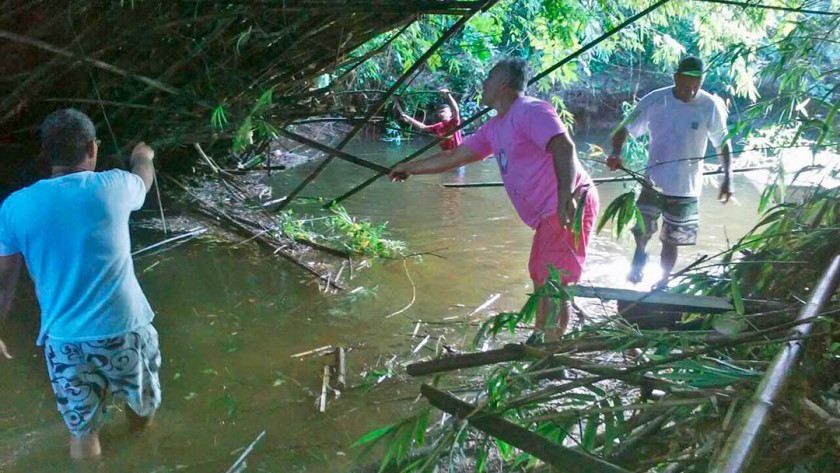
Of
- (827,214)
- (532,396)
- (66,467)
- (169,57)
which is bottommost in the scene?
(66,467)

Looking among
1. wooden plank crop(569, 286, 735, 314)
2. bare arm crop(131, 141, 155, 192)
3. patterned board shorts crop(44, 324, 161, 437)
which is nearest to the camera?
wooden plank crop(569, 286, 735, 314)

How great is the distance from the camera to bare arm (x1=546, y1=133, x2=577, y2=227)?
2830mm

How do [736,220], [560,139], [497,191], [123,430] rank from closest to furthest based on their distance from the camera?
[123,430] → [560,139] → [736,220] → [497,191]

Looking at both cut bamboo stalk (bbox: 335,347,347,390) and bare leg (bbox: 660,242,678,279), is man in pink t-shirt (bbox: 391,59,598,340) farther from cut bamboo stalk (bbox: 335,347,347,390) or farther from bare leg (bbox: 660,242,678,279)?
bare leg (bbox: 660,242,678,279)

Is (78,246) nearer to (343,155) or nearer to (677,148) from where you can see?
(343,155)

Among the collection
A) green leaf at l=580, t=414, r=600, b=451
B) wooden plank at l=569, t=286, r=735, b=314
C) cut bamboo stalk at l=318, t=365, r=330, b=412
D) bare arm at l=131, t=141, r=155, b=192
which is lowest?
cut bamboo stalk at l=318, t=365, r=330, b=412

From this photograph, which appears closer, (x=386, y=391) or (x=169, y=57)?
(x=386, y=391)

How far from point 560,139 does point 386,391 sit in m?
1.46

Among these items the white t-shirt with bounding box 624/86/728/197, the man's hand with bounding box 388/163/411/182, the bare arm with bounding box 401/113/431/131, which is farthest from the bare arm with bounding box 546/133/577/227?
the bare arm with bounding box 401/113/431/131

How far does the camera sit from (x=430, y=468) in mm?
1460

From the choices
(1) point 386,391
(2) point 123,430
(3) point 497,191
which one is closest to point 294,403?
(1) point 386,391

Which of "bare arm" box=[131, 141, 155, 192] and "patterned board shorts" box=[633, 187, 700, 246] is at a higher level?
"bare arm" box=[131, 141, 155, 192]

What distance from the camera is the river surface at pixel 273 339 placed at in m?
2.55

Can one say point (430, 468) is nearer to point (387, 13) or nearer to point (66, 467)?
point (66, 467)
